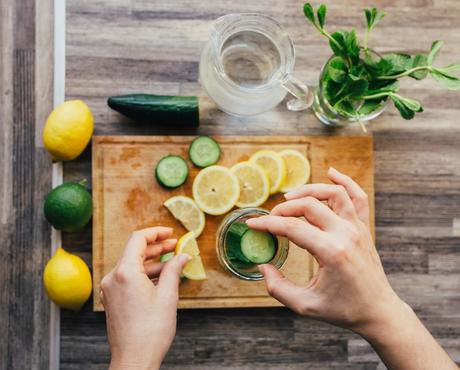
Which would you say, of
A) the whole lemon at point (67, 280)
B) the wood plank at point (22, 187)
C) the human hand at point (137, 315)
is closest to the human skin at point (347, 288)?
the human hand at point (137, 315)

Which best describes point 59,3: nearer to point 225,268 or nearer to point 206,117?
point 206,117

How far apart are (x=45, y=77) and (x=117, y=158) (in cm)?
32

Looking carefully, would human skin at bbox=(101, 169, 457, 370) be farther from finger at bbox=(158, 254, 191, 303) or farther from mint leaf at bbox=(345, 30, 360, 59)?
mint leaf at bbox=(345, 30, 360, 59)

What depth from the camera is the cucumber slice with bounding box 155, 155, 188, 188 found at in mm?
1376

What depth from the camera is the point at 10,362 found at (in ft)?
4.66

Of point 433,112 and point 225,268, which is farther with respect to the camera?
point 433,112

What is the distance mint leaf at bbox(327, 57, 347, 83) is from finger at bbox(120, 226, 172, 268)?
0.60 meters

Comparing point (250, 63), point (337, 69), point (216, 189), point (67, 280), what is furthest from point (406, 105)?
point (67, 280)

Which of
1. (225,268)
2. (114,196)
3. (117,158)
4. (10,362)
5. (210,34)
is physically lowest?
(10,362)

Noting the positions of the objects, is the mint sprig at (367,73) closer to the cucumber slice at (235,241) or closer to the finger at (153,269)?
the cucumber slice at (235,241)

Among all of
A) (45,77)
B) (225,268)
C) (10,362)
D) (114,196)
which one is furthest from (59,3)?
(10,362)

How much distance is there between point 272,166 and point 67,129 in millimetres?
577

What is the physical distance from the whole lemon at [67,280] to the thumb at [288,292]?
55 cm

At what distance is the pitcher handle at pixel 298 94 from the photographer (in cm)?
130
